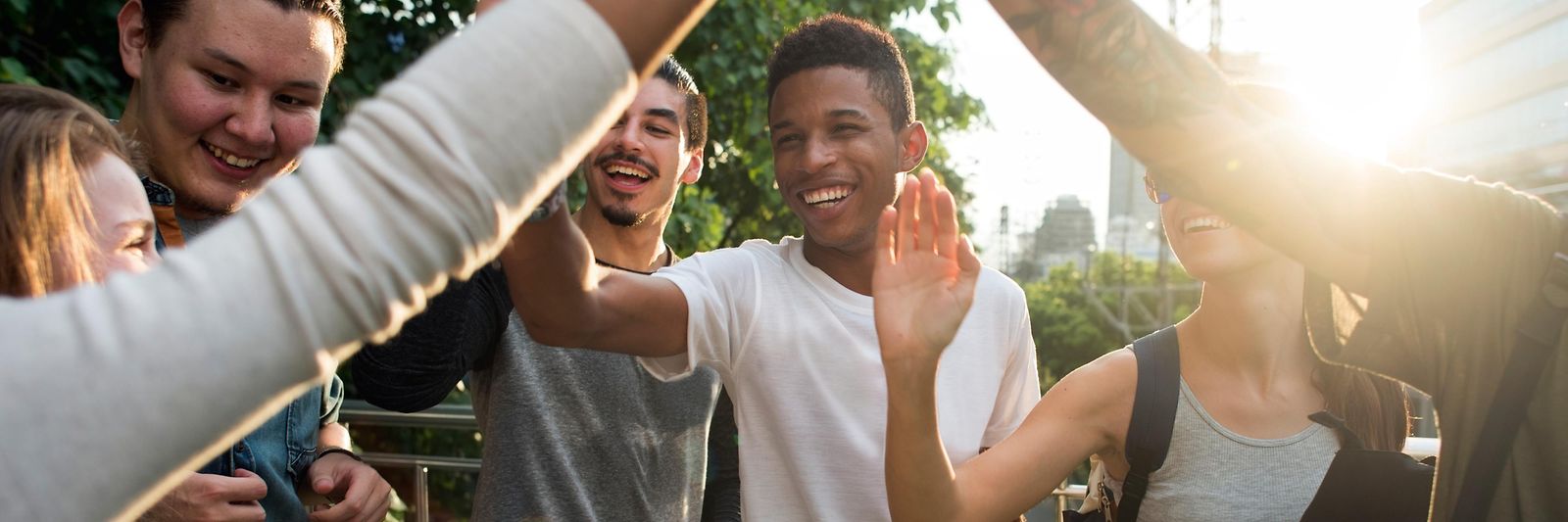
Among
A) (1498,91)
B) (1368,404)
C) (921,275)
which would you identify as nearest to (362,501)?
(921,275)

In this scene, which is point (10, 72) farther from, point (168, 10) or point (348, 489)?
point (348, 489)

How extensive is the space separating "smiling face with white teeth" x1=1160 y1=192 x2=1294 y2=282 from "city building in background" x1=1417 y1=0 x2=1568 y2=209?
5911 millimetres

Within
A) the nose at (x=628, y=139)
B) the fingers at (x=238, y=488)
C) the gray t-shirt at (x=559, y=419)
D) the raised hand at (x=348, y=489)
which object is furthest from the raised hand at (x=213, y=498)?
the nose at (x=628, y=139)

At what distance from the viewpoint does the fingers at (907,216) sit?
1.82m

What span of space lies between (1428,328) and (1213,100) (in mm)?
376

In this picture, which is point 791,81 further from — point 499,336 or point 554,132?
point 554,132

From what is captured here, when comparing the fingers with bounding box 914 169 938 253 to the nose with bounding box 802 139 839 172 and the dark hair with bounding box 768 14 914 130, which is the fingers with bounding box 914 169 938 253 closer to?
the nose with bounding box 802 139 839 172

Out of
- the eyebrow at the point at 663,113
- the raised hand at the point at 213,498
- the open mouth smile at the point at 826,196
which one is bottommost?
the raised hand at the point at 213,498

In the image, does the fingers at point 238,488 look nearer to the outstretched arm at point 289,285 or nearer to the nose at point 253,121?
the nose at point 253,121

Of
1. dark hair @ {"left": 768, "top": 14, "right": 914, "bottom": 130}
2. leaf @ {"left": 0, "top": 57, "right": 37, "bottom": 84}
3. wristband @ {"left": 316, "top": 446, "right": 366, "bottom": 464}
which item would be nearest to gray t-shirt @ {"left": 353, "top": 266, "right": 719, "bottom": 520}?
wristband @ {"left": 316, "top": 446, "right": 366, "bottom": 464}

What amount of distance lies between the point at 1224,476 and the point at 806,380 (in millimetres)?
857

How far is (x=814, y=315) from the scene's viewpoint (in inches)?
96.7

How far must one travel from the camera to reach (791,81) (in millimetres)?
2750

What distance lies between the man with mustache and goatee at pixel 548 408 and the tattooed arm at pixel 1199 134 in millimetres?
1412
